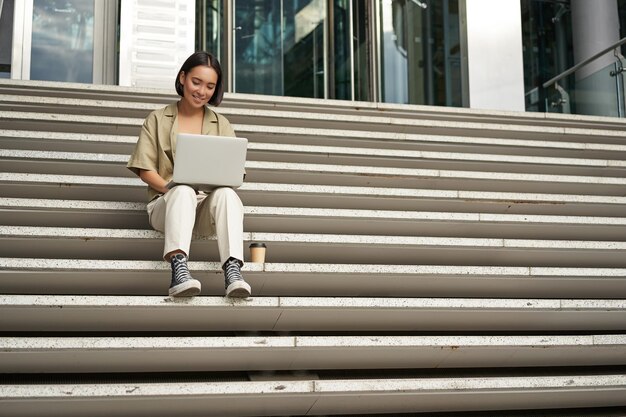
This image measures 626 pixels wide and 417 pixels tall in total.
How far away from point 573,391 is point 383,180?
1761 mm

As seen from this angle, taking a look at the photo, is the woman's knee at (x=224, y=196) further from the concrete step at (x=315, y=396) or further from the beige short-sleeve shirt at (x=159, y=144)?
the concrete step at (x=315, y=396)

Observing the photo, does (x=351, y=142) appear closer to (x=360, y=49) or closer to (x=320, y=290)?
(x=320, y=290)

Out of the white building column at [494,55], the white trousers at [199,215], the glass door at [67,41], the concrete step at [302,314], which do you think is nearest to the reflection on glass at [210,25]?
the glass door at [67,41]

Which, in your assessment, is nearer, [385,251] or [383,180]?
[385,251]

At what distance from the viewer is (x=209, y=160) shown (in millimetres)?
3383

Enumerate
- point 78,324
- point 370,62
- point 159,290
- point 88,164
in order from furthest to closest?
point 370,62, point 88,164, point 159,290, point 78,324

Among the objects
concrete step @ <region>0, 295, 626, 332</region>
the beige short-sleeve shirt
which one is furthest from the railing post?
the beige short-sleeve shirt

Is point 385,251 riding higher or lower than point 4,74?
lower

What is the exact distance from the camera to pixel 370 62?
9.52m

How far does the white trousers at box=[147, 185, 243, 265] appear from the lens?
327 cm

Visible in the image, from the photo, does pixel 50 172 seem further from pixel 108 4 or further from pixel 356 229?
pixel 108 4

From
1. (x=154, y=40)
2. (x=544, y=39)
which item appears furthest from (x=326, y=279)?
(x=544, y=39)

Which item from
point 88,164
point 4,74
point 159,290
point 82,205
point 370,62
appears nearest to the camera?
point 159,290

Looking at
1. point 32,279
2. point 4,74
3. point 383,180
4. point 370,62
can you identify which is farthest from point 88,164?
point 370,62
